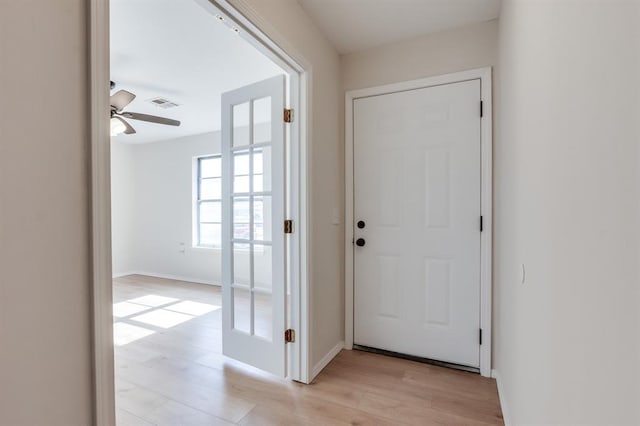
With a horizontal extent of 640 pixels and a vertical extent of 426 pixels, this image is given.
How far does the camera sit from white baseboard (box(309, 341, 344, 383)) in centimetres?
216

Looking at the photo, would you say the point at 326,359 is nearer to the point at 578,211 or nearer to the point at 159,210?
→ the point at 578,211

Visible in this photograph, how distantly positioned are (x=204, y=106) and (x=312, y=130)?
242 cm

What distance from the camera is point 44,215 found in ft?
2.56

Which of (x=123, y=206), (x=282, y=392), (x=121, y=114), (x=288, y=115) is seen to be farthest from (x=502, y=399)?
(x=123, y=206)

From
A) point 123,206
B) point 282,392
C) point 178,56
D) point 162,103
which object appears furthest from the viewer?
point 123,206

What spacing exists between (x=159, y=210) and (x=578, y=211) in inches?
248

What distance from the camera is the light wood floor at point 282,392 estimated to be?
1740 millimetres

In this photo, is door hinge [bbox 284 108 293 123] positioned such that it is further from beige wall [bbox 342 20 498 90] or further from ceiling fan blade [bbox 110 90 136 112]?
ceiling fan blade [bbox 110 90 136 112]

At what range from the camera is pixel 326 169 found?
2377 millimetres

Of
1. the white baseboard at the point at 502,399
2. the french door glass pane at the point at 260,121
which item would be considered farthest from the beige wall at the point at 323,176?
the white baseboard at the point at 502,399

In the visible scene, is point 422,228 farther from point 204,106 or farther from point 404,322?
point 204,106

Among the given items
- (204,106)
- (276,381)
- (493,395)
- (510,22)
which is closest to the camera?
(510,22)

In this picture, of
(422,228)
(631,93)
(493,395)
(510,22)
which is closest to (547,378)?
(631,93)

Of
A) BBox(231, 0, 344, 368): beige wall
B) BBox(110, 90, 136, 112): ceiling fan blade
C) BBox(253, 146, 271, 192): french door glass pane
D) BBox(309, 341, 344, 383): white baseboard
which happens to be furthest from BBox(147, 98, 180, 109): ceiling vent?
BBox(309, 341, 344, 383): white baseboard
